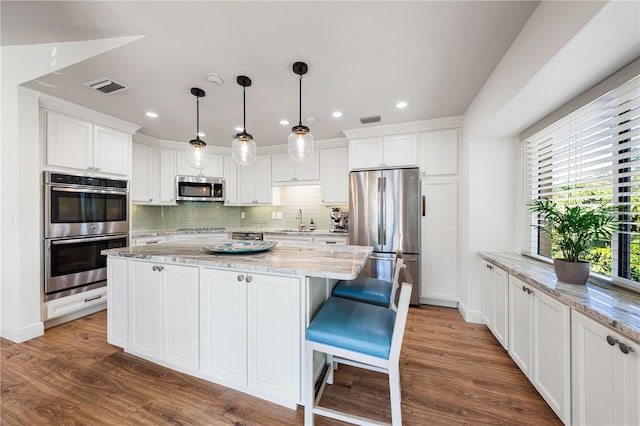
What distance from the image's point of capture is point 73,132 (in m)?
2.74

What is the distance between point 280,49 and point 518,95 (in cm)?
175

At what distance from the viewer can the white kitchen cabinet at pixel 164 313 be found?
178cm

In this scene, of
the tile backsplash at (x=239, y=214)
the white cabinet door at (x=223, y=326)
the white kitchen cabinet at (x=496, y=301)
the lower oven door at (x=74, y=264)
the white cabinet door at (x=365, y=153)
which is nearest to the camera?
the white cabinet door at (x=223, y=326)

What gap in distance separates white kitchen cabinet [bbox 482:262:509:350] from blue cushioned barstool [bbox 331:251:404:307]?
1046mm

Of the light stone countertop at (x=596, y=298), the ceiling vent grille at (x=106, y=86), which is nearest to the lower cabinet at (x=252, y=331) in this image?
the light stone countertop at (x=596, y=298)

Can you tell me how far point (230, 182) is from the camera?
461 centimetres

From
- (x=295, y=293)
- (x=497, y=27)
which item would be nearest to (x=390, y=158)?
(x=497, y=27)

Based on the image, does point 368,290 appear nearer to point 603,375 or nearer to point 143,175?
point 603,375

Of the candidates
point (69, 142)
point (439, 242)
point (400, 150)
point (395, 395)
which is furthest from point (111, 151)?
point (439, 242)

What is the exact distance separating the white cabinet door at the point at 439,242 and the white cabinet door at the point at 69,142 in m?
4.26

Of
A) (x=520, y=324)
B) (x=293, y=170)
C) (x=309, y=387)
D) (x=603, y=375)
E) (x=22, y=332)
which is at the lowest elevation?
(x=22, y=332)

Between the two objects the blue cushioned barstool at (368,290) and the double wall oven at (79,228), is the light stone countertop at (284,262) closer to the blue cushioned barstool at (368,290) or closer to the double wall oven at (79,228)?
the blue cushioned barstool at (368,290)

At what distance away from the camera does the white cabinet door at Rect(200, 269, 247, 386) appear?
1621mm

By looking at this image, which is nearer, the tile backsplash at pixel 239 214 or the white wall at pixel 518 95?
the white wall at pixel 518 95
